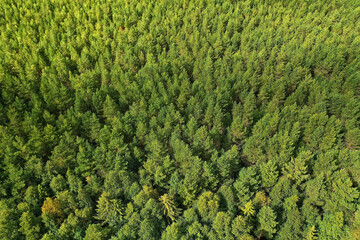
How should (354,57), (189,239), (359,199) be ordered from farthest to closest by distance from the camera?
(354,57)
(359,199)
(189,239)

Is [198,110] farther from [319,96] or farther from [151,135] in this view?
[319,96]

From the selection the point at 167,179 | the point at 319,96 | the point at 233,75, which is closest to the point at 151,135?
the point at 167,179

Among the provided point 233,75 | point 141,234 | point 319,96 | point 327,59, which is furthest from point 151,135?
Result: point 327,59

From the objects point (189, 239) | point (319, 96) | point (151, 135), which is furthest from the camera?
point (319, 96)

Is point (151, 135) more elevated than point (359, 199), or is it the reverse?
point (151, 135)

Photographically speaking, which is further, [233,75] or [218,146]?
[233,75]

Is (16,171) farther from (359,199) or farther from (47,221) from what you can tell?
(359,199)
